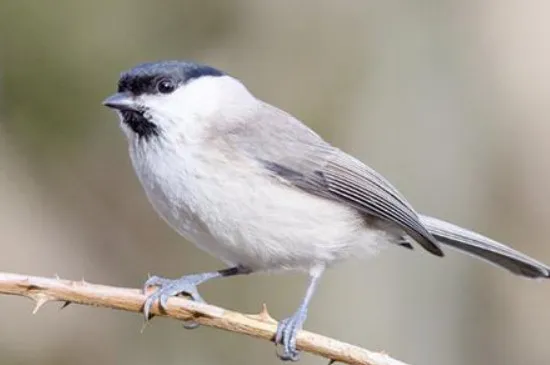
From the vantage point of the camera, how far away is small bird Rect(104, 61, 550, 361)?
2.43m

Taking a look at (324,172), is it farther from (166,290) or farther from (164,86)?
(166,290)

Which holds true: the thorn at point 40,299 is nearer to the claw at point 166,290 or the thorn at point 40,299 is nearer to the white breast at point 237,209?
the claw at point 166,290

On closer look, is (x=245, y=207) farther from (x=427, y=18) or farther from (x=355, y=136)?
(x=427, y=18)

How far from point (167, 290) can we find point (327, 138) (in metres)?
2.65

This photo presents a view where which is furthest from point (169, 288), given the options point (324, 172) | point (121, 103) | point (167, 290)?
point (324, 172)

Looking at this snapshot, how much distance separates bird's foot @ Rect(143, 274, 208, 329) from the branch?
24 millimetres

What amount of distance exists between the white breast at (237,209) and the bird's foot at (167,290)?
0.13 m

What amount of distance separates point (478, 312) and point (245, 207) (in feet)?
Result: 9.15

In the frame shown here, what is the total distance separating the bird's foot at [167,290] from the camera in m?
2.08

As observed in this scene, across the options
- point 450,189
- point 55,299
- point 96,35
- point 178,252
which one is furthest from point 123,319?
point 55,299

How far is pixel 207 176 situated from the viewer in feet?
7.97

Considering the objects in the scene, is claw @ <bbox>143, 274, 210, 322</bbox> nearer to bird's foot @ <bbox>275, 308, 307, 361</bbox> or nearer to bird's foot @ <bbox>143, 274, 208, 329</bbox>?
bird's foot @ <bbox>143, 274, 208, 329</bbox>

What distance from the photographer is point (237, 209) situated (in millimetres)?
2445

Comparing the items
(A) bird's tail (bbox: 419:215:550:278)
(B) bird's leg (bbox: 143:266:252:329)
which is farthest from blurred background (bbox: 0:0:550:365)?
(B) bird's leg (bbox: 143:266:252:329)
